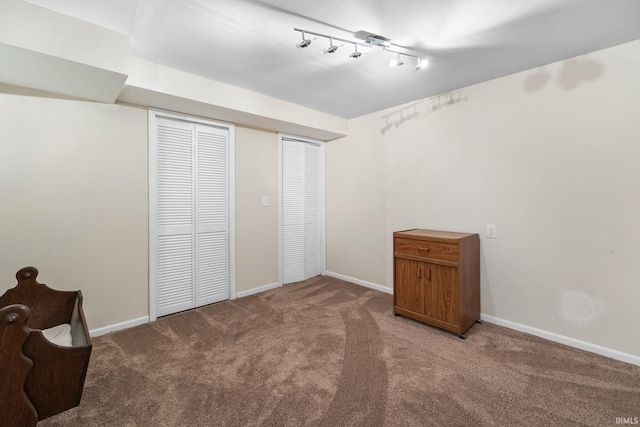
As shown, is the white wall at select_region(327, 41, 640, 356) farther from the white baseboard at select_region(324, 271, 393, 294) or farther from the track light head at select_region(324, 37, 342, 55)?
the track light head at select_region(324, 37, 342, 55)

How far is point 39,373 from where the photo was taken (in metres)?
1.24

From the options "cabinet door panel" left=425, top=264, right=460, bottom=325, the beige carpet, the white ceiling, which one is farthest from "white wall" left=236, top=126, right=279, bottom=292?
"cabinet door panel" left=425, top=264, right=460, bottom=325

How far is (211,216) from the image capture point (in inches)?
124

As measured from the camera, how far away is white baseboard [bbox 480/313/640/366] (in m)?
2.00

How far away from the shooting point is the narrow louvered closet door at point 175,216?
2797mm

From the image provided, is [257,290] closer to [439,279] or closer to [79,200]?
[79,200]

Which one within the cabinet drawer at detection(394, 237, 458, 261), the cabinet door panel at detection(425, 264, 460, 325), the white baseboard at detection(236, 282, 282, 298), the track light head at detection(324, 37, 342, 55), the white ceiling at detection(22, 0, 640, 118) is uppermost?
the white ceiling at detection(22, 0, 640, 118)

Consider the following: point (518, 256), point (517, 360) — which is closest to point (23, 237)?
point (517, 360)

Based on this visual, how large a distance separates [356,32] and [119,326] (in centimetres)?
324

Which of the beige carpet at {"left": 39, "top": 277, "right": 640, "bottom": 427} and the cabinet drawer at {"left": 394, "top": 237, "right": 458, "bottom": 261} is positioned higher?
the cabinet drawer at {"left": 394, "top": 237, "right": 458, "bottom": 261}

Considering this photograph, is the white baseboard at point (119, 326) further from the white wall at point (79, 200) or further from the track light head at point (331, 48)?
the track light head at point (331, 48)

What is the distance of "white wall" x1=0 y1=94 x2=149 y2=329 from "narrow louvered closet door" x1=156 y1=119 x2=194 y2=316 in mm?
156

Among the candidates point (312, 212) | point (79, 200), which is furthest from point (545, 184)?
point (79, 200)

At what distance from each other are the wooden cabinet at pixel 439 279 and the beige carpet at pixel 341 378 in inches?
5.7
